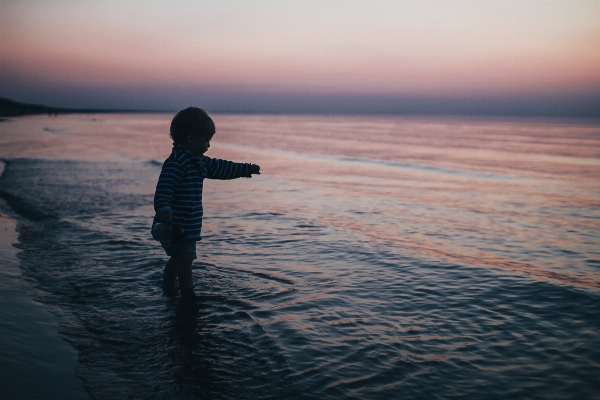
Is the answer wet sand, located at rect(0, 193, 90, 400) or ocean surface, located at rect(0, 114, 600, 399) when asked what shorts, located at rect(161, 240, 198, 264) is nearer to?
ocean surface, located at rect(0, 114, 600, 399)

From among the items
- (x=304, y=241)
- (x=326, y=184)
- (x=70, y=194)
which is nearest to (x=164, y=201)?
(x=304, y=241)

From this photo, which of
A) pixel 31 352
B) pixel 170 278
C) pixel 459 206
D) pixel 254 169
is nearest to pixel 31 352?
pixel 31 352

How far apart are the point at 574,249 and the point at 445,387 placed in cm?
553

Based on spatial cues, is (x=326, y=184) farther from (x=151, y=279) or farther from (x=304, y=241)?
(x=151, y=279)

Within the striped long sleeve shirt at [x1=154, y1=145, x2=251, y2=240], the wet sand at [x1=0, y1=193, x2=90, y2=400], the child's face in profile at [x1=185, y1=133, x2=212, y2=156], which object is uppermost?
the child's face in profile at [x1=185, y1=133, x2=212, y2=156]

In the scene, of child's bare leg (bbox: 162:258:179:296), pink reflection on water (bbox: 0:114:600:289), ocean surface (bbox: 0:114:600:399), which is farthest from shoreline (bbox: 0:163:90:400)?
pink reflection on water (bbox: 0:114:600:289)

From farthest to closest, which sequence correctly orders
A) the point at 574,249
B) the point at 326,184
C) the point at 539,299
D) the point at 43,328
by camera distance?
the point at 326,184, the point at 574,249, the point at 539,299, the point at 43,328

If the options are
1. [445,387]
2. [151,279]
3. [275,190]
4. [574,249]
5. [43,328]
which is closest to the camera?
[445,387]

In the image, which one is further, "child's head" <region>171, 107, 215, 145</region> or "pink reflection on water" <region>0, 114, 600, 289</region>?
"pink reflection on water" <region>0, 114, 600, 289</region>

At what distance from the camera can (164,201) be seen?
4.50 metres

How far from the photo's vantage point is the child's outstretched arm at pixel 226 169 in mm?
4949

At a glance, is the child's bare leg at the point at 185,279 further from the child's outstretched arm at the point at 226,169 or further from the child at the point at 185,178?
the child's outstretched arm at the point at 226,169

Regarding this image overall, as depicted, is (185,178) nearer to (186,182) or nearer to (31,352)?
(186,182)

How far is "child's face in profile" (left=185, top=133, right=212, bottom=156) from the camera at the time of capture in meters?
4.70
